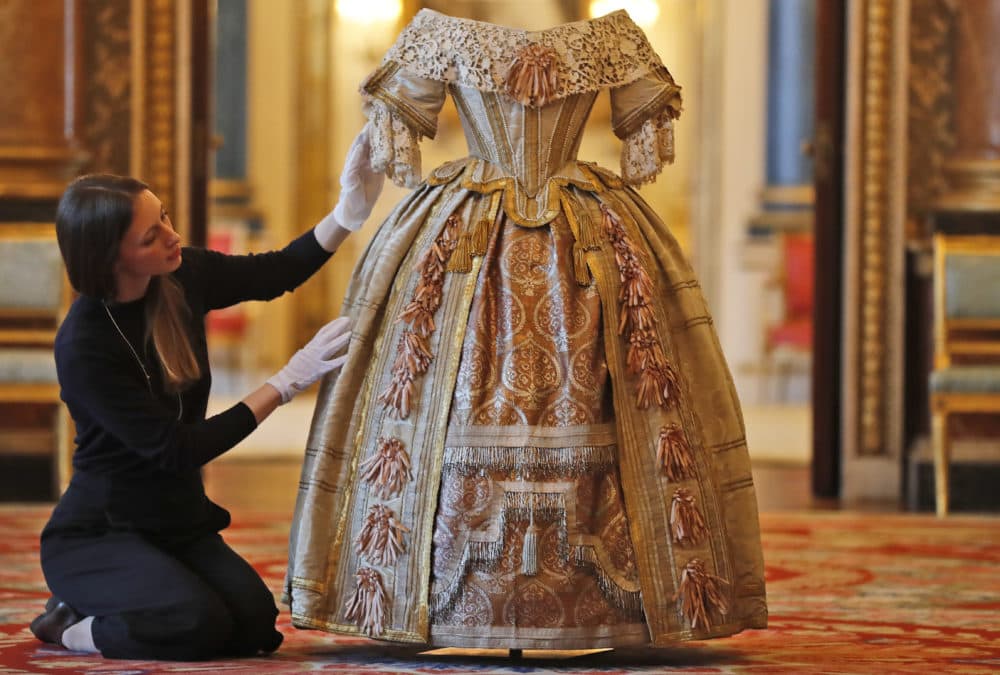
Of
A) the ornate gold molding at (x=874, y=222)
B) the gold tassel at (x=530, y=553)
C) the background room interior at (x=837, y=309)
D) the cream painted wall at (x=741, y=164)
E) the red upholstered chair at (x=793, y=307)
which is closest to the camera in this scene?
the gold tassel at (x=530, y=553)

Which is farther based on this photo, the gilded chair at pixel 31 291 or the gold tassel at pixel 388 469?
the gilded chair at pixel 31 291

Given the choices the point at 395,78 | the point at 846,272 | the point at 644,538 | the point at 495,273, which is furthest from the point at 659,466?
the point at 846,272

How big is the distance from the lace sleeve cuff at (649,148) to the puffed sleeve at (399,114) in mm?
387

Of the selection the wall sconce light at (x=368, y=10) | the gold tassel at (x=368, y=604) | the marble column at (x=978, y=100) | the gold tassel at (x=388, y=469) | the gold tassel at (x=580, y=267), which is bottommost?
the gold tassel at (x=368, y=604)

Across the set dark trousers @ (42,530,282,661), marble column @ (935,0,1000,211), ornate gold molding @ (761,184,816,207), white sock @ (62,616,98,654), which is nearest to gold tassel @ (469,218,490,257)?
dark trousers @ (42,530,282,661)

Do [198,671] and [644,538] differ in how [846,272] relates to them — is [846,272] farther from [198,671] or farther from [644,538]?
[198,671]

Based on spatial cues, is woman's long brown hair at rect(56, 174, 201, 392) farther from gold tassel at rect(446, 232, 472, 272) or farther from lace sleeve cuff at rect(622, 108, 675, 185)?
lace sleeve cuff at rect(622, 108, 675, 185)

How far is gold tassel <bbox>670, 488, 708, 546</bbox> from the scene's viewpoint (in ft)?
9.45

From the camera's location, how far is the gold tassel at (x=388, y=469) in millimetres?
2891

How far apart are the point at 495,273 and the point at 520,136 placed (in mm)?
297

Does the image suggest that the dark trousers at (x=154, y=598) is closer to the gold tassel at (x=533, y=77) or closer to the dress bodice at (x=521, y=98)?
the dress bodice at (x=521, y=98)

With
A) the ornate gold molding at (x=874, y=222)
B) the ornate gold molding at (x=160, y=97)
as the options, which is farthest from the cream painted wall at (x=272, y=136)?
the ornate gold molding at (x=874, y=222)

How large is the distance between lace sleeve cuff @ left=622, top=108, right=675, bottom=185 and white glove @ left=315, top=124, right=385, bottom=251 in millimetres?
493

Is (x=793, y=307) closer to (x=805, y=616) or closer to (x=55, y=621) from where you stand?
(x=805, y=616)
